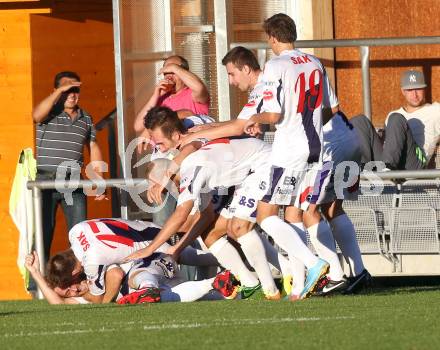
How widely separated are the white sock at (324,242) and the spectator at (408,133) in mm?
1730

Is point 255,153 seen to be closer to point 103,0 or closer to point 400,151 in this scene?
point 400,151

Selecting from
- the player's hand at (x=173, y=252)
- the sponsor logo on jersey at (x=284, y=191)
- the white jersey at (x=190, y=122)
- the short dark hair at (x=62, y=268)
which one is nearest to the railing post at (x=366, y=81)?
the white jersey at (x=190, y=122)

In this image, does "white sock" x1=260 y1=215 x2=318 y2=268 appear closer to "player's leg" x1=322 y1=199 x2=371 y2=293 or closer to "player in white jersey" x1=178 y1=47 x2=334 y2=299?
"player in white jersey" x1=178 y1=47 x2=334 y2=299

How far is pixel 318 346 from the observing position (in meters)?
6.75

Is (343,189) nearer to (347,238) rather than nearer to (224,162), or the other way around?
(347,238)

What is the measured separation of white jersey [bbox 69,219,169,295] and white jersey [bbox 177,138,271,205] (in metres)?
0.62

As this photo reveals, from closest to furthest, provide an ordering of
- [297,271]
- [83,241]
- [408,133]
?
1. [297,271]
2. [83,241]
3. [408,133]

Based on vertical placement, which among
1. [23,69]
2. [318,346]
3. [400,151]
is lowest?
[318,346]

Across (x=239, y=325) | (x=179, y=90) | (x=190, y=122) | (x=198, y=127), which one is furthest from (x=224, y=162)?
(x=239, y=325)

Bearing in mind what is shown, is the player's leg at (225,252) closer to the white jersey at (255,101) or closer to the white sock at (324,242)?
the white sock at (324,242)

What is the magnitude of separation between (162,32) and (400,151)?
2478mm

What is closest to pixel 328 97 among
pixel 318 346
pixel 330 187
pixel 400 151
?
pixel 330 187

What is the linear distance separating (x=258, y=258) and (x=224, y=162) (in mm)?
810

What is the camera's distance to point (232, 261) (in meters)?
10.9
